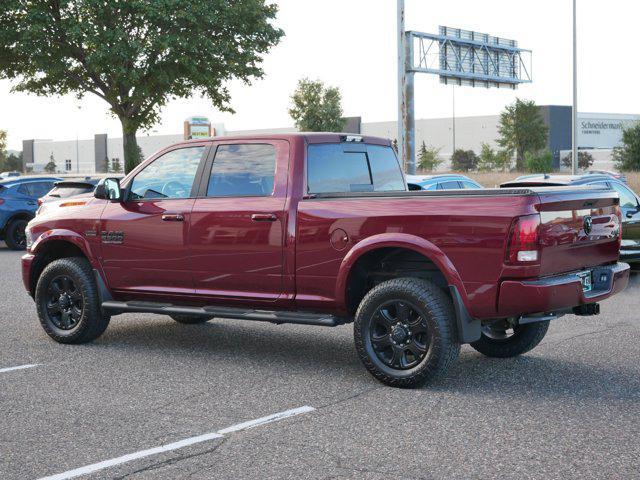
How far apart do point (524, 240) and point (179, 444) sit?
8.77 feet

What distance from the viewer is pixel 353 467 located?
4926 mm

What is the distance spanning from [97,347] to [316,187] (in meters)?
2.66

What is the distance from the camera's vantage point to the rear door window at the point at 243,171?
7.58m

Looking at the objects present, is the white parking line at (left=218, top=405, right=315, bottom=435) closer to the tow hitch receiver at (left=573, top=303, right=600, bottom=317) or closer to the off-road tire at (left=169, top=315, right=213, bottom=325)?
the tow hitch receiver at (left=573, top=303, right=600, bottom=317)

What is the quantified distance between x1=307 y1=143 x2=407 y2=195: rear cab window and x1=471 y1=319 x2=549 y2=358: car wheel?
5.13 ft

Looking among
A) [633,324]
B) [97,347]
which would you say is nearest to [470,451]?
[97,347]

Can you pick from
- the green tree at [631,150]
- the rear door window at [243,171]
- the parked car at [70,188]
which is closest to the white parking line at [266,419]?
the rear door window at [243,171]

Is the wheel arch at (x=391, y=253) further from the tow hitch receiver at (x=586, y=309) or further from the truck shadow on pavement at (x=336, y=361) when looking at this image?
the tow hitch receiver at (x=586, y=309)

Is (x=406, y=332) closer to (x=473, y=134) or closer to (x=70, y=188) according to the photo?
(x=70, y=188)

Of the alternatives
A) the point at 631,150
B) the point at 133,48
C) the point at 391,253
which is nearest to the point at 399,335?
the point at 391,253

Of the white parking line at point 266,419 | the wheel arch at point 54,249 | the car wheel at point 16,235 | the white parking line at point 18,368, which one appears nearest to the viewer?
the white parking line at point 266,419

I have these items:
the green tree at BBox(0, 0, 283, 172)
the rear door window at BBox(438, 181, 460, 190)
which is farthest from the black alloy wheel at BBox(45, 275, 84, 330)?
the green tree at BBox(0, 0, 283, 172)

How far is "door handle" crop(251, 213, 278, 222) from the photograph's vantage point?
733cm

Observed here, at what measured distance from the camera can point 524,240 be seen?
20.6ft
